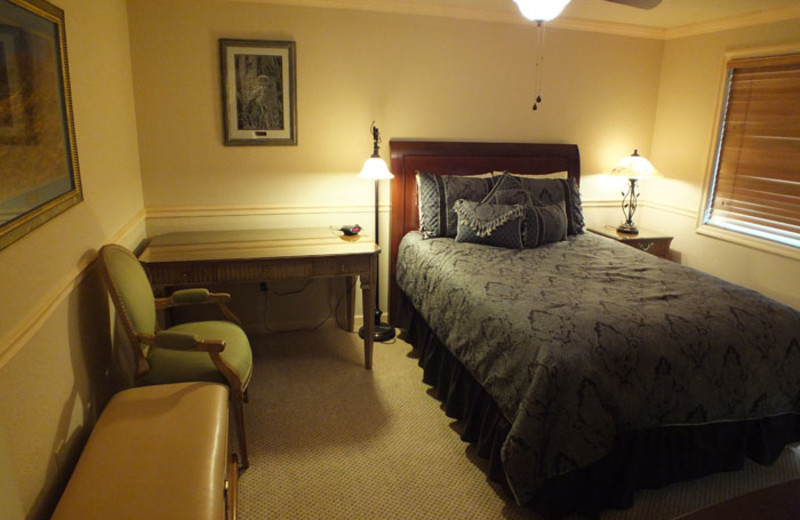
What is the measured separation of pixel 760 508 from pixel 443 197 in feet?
8.29

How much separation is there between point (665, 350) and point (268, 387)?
2068 mm

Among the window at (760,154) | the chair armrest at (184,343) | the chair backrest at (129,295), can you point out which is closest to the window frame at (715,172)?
the window at (760,154)

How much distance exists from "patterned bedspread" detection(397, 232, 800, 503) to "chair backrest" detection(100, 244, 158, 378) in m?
1.41

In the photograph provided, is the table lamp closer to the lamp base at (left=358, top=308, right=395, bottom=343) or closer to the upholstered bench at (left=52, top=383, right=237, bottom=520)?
the lamp base at (left=358, top=308, right=395, bottom=343)

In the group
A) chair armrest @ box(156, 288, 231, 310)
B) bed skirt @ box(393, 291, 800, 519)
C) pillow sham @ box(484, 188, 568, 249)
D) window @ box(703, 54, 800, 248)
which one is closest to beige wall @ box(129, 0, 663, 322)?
pillow sham @ box(484, 188, 568, 249)

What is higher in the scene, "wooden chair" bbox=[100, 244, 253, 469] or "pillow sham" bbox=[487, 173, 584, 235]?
"pillow sham" bbox=[487, 173, 584, 235]

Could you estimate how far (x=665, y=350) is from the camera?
2016mm

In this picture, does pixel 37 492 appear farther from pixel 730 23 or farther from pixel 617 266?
pixel 730 23

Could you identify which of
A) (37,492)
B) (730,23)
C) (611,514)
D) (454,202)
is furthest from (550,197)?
(37,492)

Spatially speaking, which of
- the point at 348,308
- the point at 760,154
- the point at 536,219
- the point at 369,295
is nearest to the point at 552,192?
the point at 536,219

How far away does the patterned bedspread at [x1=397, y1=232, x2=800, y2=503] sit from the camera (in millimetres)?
1898

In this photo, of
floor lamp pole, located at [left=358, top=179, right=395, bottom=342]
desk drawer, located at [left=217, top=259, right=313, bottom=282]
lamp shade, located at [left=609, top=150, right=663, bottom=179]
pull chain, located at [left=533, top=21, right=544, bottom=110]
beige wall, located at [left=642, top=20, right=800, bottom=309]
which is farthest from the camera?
lamp shade, located at [left=609, top=150, right=663, bottom=179]

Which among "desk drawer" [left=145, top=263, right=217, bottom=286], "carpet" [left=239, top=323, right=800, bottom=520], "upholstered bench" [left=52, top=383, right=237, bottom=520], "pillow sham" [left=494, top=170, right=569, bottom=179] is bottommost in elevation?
"carpet" [left=239, top=323, right=800, bottom=520]

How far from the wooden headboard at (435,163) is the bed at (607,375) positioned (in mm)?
896
